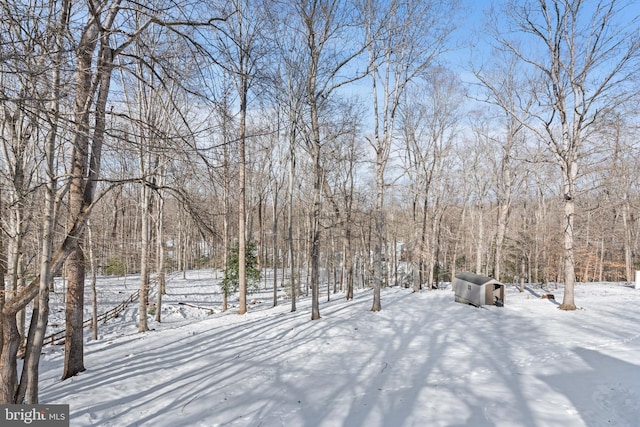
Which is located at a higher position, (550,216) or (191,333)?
(550,216)

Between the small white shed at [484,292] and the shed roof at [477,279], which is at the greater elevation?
the shed roof at [477,279]

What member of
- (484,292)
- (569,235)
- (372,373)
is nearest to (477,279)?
(484,292)

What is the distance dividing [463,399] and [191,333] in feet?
26.8

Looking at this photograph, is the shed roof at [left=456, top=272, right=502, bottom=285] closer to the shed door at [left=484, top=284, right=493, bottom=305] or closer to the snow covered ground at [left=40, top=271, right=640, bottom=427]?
the shed door at [left=484, top=284, right=493, bottom=305]

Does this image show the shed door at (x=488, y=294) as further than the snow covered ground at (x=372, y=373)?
Yes

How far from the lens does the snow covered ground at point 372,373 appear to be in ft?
14.6

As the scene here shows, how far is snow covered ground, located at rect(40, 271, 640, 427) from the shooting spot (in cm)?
446

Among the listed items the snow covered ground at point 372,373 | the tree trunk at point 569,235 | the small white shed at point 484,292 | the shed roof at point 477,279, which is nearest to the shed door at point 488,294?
the small white shed at point 484,292

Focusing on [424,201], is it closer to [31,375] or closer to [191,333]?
[191,333]

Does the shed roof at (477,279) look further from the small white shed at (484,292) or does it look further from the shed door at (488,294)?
the shed door at (488,294)

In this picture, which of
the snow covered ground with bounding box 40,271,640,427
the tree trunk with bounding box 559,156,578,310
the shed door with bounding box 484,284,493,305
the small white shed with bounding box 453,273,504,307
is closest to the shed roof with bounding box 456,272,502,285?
the small white shed with bounding box 453,273,504,307

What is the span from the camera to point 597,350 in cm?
655

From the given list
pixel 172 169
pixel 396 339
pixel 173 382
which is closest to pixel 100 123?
pixel 172 169

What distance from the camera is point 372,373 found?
623cm
